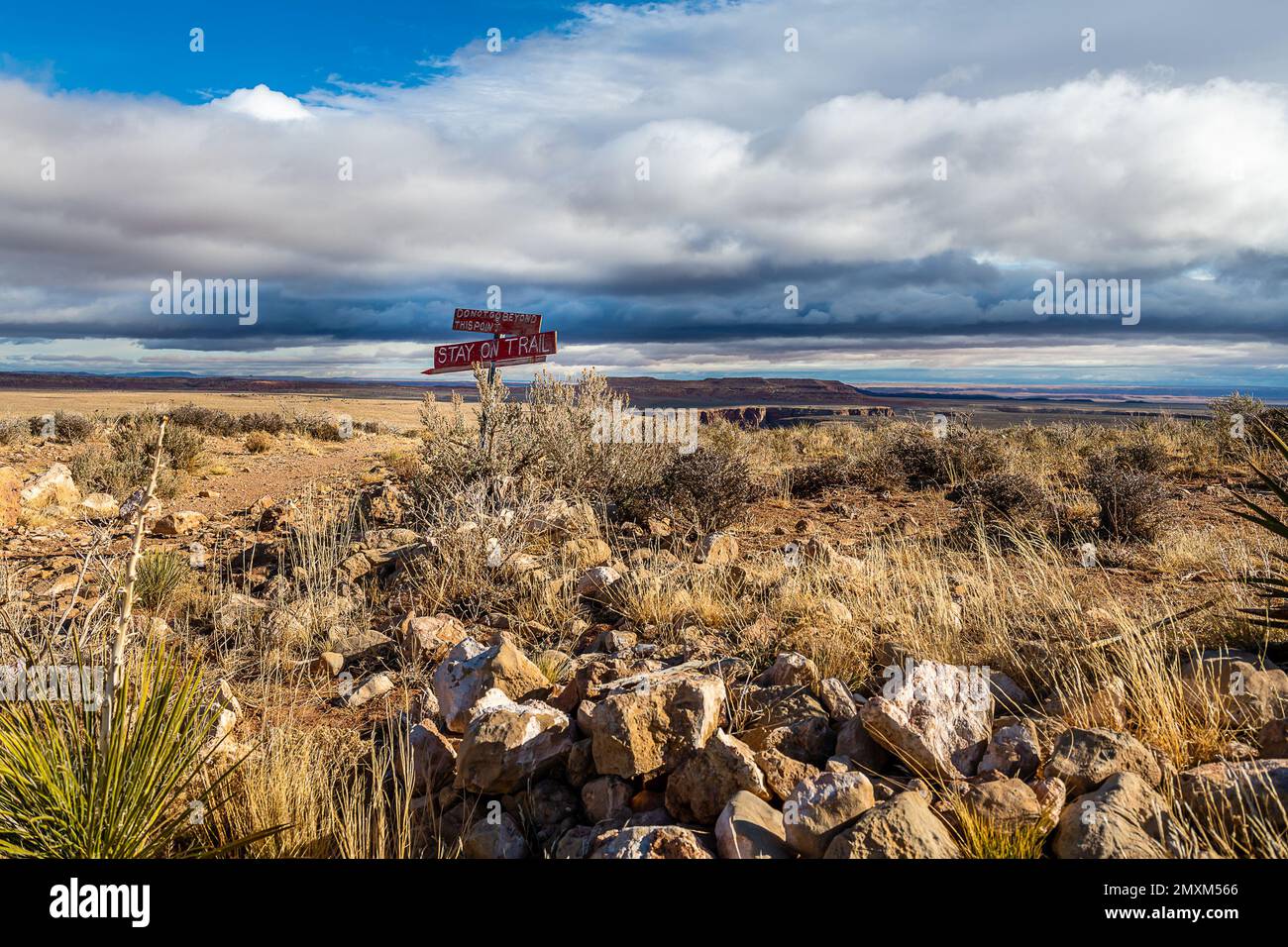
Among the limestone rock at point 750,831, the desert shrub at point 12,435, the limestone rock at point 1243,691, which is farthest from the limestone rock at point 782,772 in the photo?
the desert shrub at point 12,435

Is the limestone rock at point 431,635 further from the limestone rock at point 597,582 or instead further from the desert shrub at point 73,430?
the desert shrub at point 73,430

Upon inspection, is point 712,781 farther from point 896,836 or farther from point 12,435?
point 12,435

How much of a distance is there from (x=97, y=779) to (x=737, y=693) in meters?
2.71

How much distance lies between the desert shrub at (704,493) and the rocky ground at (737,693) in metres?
0.83

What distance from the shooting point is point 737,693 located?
3.89 metres

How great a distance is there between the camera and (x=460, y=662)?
14.1 ft

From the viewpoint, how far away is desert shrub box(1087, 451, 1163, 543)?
7.88m

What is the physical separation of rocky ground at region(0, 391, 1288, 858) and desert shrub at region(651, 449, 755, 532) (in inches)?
32.6

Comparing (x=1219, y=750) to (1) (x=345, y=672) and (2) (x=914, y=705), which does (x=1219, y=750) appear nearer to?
(2) (x=914, y=705)

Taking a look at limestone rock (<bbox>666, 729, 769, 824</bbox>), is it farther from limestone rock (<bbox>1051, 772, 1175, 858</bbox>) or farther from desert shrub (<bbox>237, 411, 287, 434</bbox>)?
desert shrub (<bbox>237, 411, 287, 434</bbox>)

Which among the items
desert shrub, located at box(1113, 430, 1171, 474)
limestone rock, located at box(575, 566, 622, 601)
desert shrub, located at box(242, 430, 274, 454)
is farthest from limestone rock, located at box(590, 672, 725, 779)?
desert shrub, located at box(242, 430, 274, 454)

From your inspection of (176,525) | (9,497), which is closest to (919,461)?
(176,525)

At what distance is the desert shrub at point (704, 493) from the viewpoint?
866cm

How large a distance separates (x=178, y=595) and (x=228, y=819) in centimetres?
426
